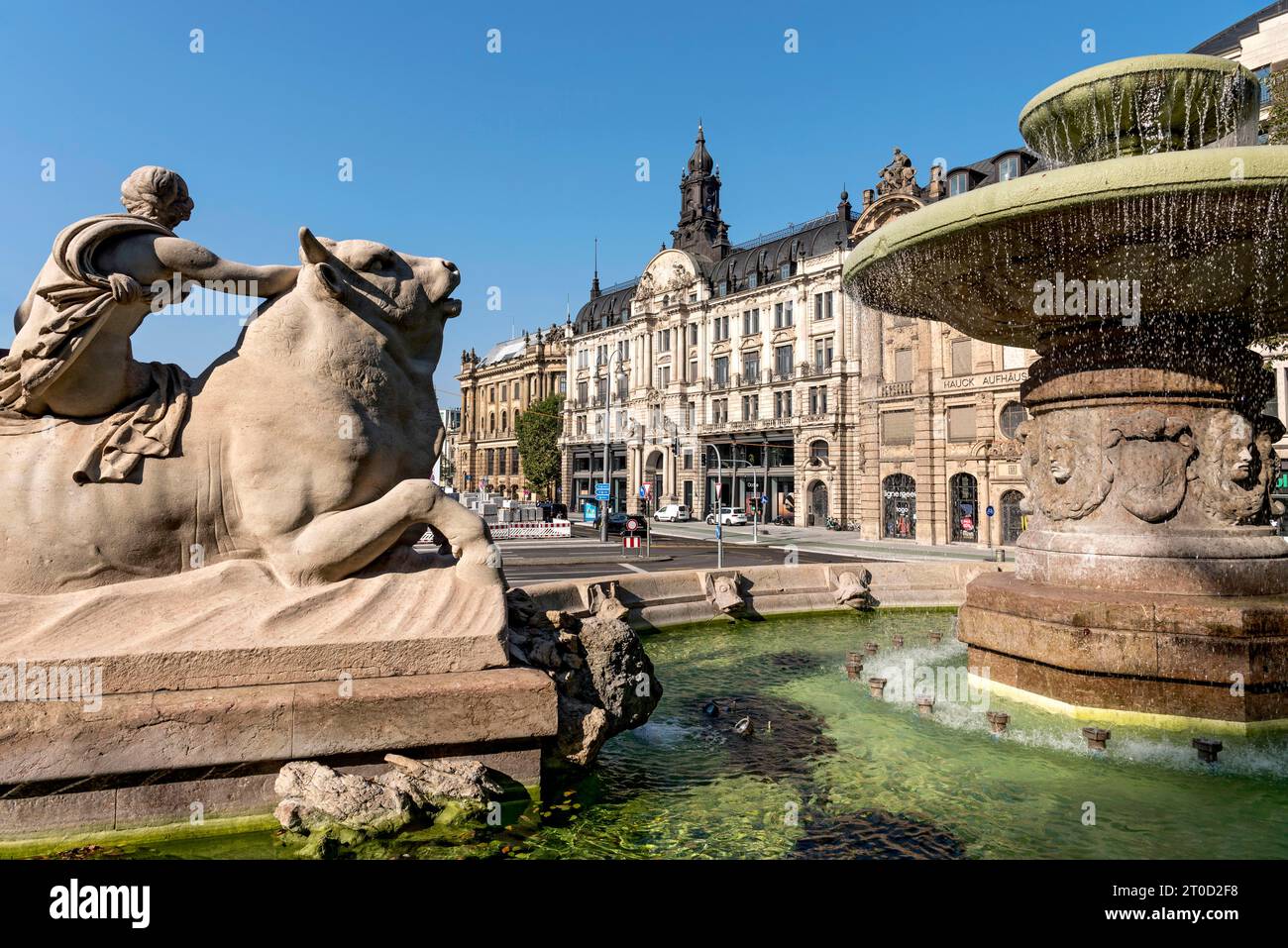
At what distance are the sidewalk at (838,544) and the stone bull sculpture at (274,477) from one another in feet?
83.0

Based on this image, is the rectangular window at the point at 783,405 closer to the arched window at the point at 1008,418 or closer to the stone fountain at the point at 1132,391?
the arched window at the point at 1008,418

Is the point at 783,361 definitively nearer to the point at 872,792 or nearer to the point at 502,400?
the point at 502,400

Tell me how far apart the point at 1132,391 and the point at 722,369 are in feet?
190

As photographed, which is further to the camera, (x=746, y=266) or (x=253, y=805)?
(x=746, y=266)

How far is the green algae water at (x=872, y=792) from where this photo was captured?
3.76m

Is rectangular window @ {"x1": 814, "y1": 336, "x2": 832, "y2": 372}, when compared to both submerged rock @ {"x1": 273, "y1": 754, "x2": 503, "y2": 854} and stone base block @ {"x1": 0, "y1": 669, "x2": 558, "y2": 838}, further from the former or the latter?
submerged rock @ {"x1": 273, "y1": 754, "x2": 503, "y2": 854}

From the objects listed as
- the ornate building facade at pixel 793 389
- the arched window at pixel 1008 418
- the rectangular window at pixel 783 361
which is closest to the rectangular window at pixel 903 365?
the ornate building facade at pixel 793 389

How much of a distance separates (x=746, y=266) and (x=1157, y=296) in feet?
198

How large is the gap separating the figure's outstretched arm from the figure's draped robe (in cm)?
6

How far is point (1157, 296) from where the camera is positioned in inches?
267

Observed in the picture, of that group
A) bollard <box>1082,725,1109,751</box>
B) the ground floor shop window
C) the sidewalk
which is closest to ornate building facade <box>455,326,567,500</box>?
the sidewalk
